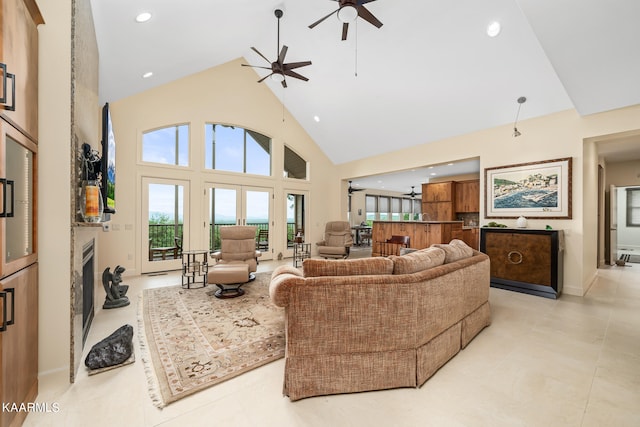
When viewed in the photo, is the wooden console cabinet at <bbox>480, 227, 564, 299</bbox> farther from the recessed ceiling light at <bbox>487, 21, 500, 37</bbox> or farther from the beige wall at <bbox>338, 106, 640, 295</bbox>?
the recessed ceiling light at <bbox>487, 21, 500, 37</bbox>

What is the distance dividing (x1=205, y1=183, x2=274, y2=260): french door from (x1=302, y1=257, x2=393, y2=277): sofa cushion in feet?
15.7

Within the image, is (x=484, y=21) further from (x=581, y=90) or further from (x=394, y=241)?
(x=394, y=241)

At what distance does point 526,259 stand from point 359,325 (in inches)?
148

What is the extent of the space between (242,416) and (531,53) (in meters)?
5.21

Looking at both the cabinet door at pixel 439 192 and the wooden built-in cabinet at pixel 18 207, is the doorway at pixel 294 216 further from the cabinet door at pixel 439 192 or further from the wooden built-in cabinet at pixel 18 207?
the wooden built-in cabinet at pixel 18 207

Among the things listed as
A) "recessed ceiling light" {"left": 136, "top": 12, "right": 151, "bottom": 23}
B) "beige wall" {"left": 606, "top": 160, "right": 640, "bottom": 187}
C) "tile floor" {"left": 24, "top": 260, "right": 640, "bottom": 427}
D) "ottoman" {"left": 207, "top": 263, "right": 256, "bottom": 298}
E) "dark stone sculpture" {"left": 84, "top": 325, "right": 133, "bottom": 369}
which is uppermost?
"recessed ceiling light" {"left": 136, "top": 12, "right": 151, "bottom": 23}

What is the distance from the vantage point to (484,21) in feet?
11.4

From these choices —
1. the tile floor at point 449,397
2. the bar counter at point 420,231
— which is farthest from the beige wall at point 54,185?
the bar counter at point 420,231

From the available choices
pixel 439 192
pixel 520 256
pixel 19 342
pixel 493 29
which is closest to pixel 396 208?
pixel 439 192

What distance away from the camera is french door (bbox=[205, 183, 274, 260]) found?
605 centimetres

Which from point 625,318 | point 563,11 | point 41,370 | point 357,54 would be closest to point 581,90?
point 563,11

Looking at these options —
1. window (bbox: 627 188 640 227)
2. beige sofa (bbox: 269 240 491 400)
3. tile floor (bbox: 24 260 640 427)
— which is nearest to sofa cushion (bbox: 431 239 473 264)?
beige sofa (bbox: 269 240 491 400)

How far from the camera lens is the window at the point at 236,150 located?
615cm

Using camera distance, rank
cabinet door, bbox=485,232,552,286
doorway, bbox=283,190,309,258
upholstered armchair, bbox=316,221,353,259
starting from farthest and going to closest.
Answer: doorway, bbox=283,190,309,258 → upholstered armchair, bbox=316,221,353,259 → cabinet door, bbox=485,232,552,286
